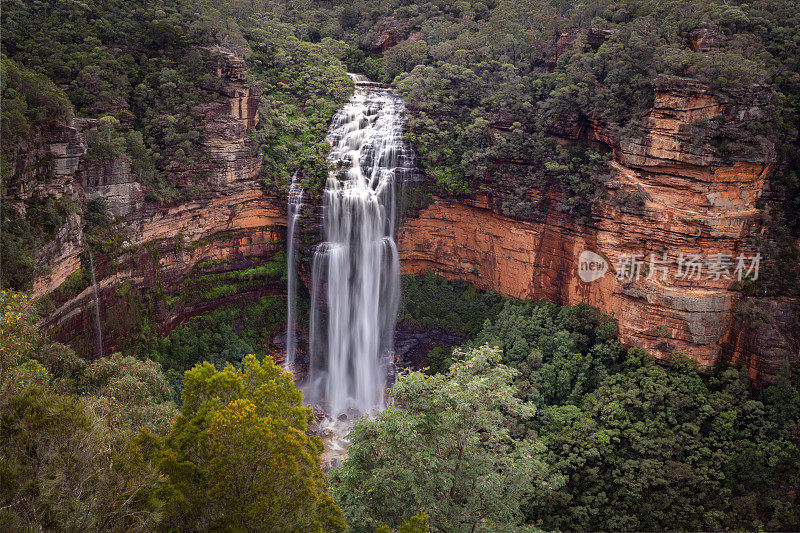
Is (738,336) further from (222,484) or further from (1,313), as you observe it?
(1,313)

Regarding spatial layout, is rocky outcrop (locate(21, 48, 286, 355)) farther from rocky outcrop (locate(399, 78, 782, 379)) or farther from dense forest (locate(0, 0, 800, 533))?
rocky outcrop (locate(399, 78, 782, 379))

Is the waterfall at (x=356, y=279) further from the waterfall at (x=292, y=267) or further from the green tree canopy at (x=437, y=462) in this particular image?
the green tree canopy at (x=437, y=462)

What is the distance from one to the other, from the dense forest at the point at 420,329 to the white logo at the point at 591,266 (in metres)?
1.24

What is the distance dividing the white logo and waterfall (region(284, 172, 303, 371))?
35.9 feet

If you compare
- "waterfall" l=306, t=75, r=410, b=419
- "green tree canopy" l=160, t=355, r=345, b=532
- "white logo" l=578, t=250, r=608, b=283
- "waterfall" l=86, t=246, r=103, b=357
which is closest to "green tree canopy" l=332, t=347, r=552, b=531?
"green tree canopy" l=160, t=355, r=345, b=532

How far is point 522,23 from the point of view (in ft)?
91.2

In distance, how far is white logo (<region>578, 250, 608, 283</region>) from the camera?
20.3 m

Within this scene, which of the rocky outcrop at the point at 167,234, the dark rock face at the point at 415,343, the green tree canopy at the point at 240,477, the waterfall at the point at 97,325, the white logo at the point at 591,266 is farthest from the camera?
the dark rock face at the point at 415,343

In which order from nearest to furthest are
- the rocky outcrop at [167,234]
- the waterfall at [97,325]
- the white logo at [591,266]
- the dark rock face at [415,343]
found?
the rocky outcrop at [167,234] → the waterfall at [97,325] → the white logo at [591,266] → the dark rock face at [415,343]

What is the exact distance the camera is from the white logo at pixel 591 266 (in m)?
20.3

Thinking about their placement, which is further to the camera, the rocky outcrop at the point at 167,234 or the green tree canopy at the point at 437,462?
the rocky outcrop at the point at 167,234

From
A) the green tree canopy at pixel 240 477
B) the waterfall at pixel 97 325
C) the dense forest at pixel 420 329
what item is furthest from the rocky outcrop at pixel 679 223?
the waterfall at pixel 97 325

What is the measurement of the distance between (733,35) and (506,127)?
315 inches

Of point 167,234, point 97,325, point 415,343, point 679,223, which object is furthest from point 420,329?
point 97,325
